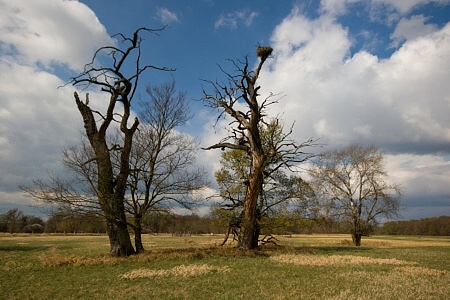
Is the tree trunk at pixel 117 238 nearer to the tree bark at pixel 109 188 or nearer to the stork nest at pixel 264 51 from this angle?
the tree bark at pixel 109 188

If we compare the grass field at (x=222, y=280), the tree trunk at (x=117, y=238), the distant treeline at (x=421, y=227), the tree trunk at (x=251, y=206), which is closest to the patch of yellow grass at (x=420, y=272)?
the grass field at (x=222, y=280)

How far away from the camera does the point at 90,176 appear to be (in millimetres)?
17781

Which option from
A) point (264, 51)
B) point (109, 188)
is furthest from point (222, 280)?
point (264, 51)

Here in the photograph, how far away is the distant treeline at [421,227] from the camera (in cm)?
11481

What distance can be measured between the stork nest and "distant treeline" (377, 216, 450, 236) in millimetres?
109920

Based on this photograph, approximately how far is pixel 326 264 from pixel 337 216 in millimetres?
19989

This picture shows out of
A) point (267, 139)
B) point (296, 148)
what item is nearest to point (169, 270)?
point (296, 148)

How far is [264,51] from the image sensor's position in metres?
20.9

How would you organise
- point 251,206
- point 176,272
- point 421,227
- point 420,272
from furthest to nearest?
point 421,227, point 251,206, point 176,272, point 420,272

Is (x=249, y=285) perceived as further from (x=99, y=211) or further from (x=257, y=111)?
(x=257, y=111)

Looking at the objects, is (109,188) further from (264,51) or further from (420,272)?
(420,272)

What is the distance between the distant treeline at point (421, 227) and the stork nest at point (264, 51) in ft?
361

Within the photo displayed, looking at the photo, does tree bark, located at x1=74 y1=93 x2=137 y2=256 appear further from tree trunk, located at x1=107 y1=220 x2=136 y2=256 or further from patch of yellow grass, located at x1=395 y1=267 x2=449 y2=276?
patch of yellow grass, located at x1=395 y1=267 x2=449 y2=276

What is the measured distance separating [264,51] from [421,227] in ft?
409
